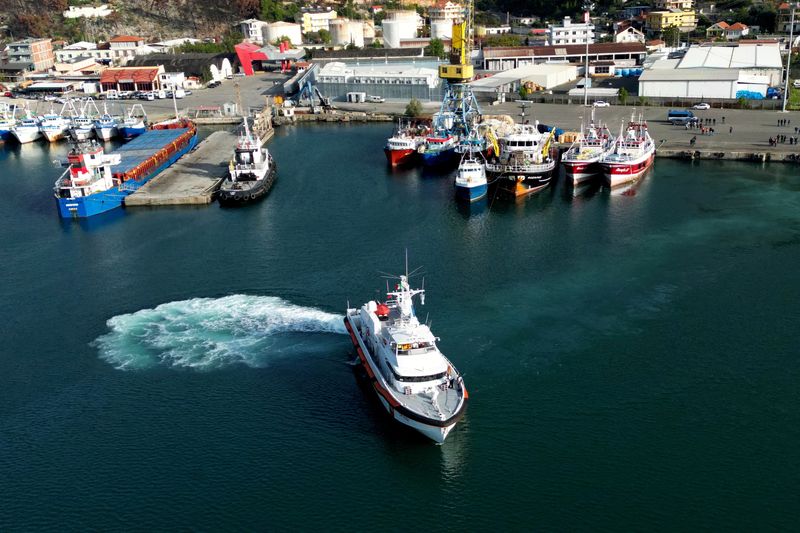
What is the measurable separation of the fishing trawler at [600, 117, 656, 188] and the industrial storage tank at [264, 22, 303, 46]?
3945 inches

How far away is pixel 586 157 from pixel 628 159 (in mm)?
3324

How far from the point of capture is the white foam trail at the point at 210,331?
35781mm

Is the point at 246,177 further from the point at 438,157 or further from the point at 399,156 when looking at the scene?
the point at 438,157

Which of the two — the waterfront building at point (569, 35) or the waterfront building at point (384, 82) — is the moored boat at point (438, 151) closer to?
the waterfront building at point (384, 82)

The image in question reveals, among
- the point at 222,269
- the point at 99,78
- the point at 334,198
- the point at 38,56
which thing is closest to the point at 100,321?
the point at 222,269

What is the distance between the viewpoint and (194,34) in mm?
165625

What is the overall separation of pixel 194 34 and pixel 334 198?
393 feet

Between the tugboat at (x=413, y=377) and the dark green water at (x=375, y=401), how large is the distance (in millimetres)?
1173

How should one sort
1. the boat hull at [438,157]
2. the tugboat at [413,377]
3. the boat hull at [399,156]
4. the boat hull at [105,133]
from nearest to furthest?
the tugboat at [413,377] → the boat hull at [438,157] → the boat hull at [399,156] → the boat hull at [105,133]

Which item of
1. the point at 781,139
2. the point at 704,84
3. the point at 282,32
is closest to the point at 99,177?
the point at 781,139

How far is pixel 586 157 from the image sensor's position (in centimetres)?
6300

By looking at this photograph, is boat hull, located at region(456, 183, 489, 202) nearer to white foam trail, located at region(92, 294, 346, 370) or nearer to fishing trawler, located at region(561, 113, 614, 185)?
fishing trawler, located at region(561, 113, 614, 185)

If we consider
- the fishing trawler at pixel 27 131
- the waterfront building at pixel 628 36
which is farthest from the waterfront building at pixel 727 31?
the fishing trawler at pixel 27 131

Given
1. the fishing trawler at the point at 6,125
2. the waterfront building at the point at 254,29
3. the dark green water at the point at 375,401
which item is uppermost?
the waterfront building at the point at 254,29
